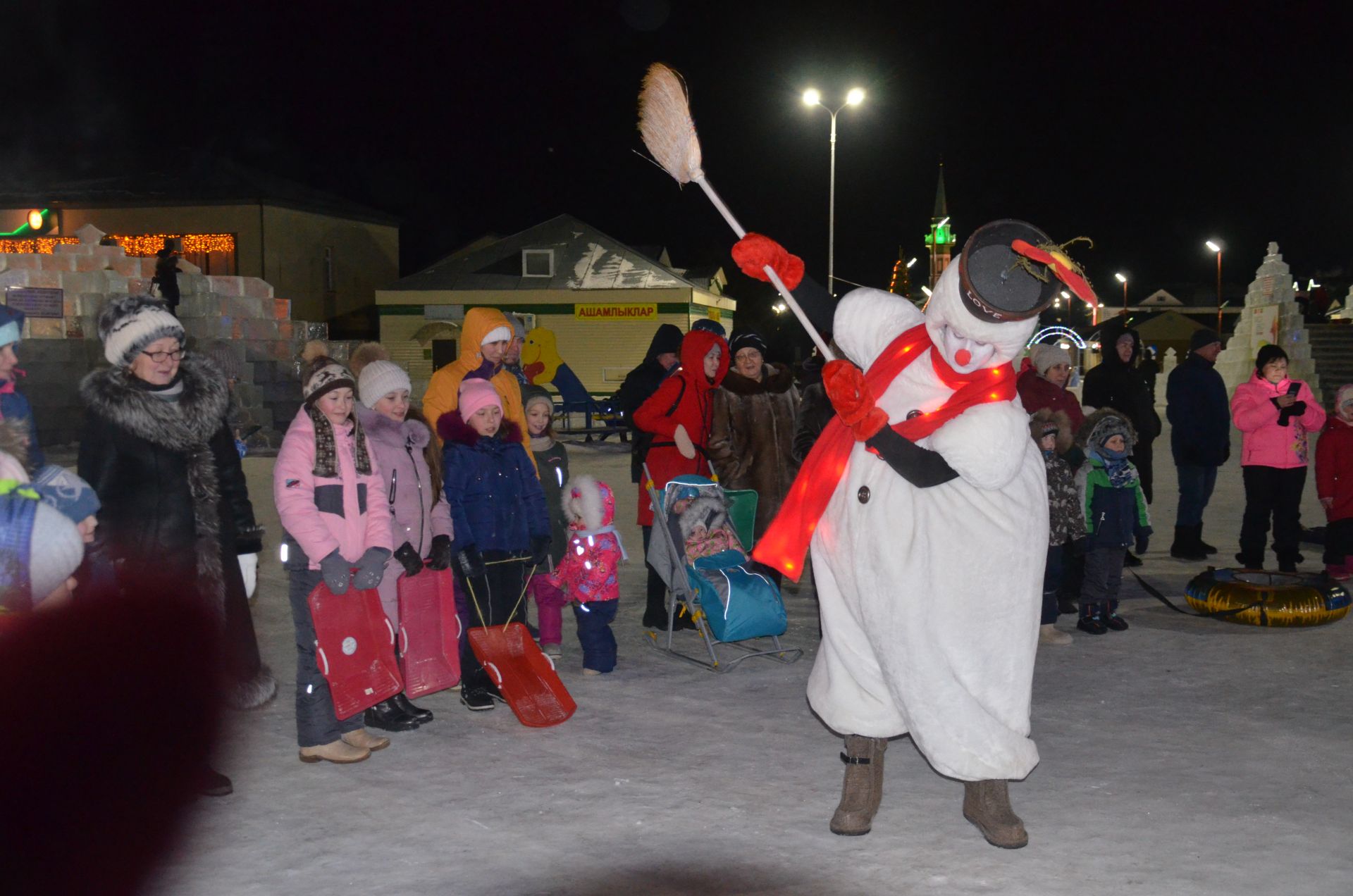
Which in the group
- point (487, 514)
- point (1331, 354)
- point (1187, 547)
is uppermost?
point (1331, 354)

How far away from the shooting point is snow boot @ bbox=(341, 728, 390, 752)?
192 inches

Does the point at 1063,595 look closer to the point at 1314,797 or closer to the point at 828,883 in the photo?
the point at 1314,797

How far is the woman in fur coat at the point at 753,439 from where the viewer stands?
7070 millimetres

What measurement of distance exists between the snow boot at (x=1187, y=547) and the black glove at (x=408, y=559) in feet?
22.2

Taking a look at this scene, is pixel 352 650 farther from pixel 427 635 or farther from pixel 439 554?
pixel 439 554

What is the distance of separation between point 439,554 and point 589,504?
4.03 ft

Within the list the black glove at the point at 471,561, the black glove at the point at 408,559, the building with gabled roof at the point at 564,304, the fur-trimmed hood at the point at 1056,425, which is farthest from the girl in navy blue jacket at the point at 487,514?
the building with gabled roof at the point at 564,304

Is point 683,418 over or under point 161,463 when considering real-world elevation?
over

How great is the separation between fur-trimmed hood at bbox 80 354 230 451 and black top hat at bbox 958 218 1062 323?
3078mm

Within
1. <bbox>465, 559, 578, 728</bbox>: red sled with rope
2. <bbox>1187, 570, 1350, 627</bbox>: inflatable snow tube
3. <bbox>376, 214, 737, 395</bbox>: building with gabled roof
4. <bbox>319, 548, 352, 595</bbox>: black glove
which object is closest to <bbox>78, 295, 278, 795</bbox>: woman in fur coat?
<bbox>319, 548, 352, 595</bbox>: black glove

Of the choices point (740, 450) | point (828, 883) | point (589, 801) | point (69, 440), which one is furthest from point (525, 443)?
point (69, 440)

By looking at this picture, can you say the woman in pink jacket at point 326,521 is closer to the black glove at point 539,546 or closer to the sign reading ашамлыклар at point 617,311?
the black glove at point 539,546

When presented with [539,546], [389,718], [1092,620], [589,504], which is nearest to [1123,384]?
[1092,620]

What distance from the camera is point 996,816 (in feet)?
12.7
